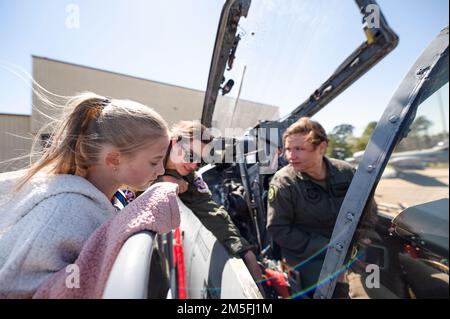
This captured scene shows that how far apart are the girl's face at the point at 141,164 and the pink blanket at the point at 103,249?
0.83 ft

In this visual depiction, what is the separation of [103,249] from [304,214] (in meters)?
1.16

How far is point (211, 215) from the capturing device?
1328 mm

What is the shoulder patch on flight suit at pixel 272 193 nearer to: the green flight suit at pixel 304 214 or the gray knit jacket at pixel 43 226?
the green flight suit at pixel 304 214

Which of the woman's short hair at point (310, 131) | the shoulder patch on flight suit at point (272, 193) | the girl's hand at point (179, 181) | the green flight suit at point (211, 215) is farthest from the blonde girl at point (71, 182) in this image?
the woman's short hair at point (310, 131)

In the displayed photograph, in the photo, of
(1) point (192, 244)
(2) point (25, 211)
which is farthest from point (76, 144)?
(1) point (192, 244)

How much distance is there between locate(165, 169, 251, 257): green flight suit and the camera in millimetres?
1174

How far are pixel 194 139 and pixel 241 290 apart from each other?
948mm

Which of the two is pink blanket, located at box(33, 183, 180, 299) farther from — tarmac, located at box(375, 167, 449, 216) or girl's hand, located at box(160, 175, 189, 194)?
girl's hand, located at box(160, 175, 189, 194)

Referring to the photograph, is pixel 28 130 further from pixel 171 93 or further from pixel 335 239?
pixel 171 93

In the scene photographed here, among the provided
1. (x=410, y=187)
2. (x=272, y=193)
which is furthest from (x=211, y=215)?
(x=410, y=187)

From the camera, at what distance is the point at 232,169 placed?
7.39 feet

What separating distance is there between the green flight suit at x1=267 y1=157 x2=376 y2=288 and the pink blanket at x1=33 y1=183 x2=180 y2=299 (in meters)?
0.92

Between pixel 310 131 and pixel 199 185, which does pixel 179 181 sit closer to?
pixel 199 185

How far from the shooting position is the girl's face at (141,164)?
0.75m
